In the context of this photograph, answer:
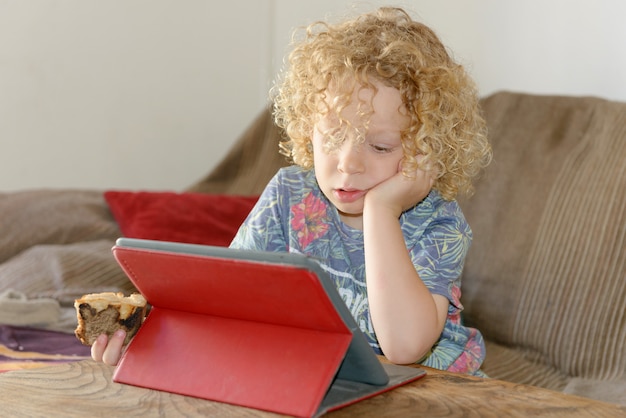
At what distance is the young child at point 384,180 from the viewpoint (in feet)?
3.48

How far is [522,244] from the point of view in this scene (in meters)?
1.69

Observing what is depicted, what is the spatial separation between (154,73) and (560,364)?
1656 millimetres

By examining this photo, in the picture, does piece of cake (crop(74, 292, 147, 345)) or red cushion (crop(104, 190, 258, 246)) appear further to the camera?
red cushion (crop(104, 190, 258, 246))

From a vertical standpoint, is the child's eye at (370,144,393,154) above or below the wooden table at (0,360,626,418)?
above

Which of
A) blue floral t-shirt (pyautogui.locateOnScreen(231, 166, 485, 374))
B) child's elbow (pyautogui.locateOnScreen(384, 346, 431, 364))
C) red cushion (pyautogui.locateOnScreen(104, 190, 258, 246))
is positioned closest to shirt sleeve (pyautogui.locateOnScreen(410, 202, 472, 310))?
blue floral t-shirt (pyautogui.locateOnScreen(231, 166, 485, 374))

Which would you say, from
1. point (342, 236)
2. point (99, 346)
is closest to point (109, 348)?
point (99, 346)

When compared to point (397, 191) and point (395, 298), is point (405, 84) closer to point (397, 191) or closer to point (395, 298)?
point (397, 191)

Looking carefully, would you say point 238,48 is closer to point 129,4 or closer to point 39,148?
point 129,4

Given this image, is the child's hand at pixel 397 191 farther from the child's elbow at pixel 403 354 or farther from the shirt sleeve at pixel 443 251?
the child's elbow at pixel 403 354

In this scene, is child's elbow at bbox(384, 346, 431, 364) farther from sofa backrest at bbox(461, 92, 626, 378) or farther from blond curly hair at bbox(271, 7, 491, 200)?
sofa backrest at bbox(461, 92, 626, 378)

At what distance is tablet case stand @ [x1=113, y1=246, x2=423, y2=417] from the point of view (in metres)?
0.81

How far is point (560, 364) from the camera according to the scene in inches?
62.9

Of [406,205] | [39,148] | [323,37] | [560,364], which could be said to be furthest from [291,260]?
[39,148]

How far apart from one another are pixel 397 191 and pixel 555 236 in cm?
63
